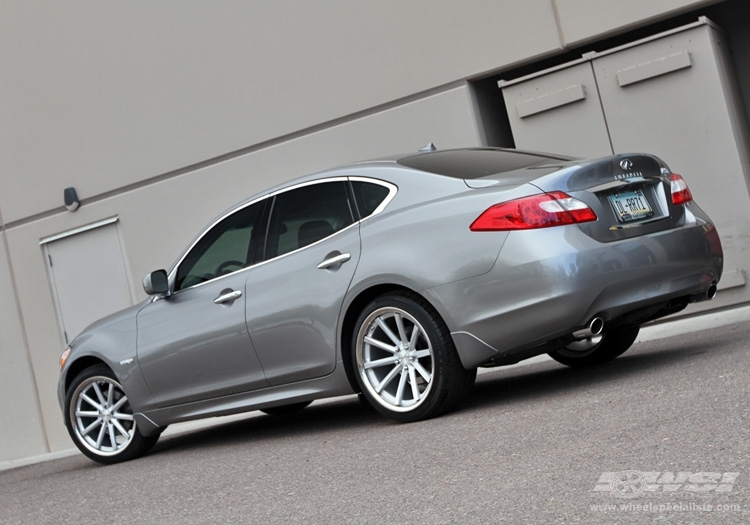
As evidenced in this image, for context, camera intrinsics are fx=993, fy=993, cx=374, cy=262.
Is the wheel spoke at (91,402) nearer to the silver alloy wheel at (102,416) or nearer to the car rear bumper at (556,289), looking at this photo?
the silver alloy wheel at (102,416)

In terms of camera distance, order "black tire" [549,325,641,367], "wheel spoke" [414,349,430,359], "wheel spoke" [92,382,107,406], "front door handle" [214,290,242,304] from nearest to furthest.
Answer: "wheel spoke" [414,349,430,359]
"front door handle" [214,290,242,304]
"black tire" [549,325,641,367]
"wheel spoke" [92,382,107,406]

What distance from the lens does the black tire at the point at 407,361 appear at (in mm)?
5539

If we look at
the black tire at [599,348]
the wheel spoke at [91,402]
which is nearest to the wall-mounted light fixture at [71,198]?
the wheel spoke at [91,402]

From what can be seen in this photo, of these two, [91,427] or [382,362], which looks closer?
[382,362]

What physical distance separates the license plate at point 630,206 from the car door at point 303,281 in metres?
1.52

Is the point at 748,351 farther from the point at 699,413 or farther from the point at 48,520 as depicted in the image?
the point at 48,520

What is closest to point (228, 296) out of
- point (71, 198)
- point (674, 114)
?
point (674, 114)

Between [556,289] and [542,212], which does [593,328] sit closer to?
[556,289]

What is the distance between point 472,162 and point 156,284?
96.5 inches

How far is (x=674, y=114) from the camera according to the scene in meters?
9.09

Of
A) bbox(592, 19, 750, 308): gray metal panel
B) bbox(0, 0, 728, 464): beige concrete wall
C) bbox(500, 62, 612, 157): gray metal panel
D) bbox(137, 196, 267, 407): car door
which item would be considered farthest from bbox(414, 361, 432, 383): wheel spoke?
bbox(0, 0, 728, 464): beige concrete wall

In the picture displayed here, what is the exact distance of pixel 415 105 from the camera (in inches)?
415

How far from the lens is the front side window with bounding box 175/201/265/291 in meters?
6.70

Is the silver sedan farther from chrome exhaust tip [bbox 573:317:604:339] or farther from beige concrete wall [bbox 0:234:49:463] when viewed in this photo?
beige concrete wall [bbox 0:234:49:463]
